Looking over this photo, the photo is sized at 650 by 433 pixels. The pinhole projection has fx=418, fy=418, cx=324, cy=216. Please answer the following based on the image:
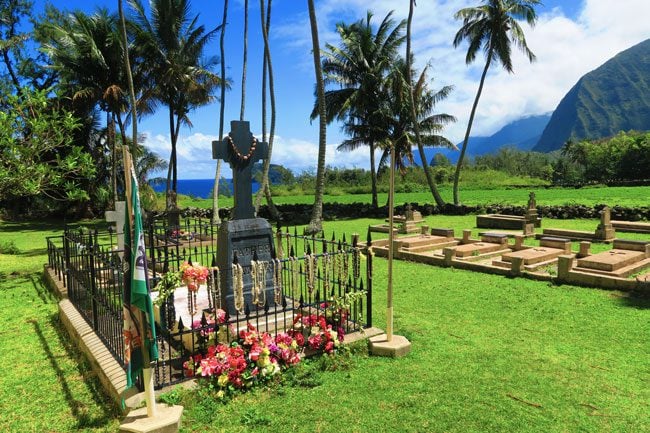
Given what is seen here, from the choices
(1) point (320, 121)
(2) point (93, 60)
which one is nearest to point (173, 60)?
(2) point (93, 60)

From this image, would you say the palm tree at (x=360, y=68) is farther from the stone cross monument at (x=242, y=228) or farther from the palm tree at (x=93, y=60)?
the stone cross monument at (x=242, y=228)

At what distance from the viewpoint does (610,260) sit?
9305 mm

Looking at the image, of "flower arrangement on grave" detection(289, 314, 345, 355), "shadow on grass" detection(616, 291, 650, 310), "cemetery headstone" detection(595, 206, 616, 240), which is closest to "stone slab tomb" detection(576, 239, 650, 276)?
"shadow on grass" detection(616, 291, 650, 310)

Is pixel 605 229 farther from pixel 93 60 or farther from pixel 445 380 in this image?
pixel 93 60

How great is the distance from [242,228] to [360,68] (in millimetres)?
20776

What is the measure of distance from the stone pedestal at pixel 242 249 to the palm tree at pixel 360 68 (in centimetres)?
1902

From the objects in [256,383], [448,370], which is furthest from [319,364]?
[448,370]

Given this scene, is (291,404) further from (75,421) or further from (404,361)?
(75,421)

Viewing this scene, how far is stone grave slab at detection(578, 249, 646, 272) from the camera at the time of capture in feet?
29.7

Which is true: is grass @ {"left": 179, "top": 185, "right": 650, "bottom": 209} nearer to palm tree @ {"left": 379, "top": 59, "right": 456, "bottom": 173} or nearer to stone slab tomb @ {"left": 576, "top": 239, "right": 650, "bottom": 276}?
palm tree @ {"left": 379, "top": 59, "right": 456, "bottom": 173}

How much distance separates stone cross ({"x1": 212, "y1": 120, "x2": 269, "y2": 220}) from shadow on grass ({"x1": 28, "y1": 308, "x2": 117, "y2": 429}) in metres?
2.83

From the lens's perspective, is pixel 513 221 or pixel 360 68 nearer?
pixel 513 221

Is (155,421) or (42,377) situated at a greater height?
(155,421)

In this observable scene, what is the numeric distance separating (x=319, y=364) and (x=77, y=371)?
294 cm
